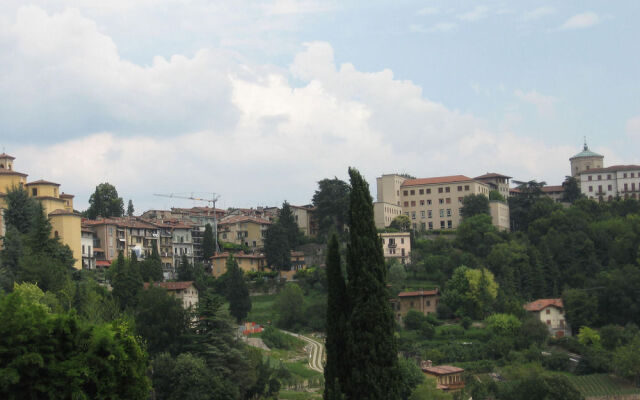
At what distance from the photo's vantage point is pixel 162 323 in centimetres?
5400

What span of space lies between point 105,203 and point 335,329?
8258 cm

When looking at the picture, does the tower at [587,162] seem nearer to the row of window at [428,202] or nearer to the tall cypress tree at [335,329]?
the row of window at [428,202]

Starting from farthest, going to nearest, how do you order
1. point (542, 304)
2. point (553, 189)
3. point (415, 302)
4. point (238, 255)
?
point (553, 189)
point (238, 255)
point (415, 302)
point (542, 304)

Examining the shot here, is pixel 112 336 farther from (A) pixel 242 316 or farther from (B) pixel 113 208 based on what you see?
(B) pixel 113 208

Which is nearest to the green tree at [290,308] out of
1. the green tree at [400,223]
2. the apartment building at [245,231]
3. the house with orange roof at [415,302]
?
the house with orange roof at [415,302]

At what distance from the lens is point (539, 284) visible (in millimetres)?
83438

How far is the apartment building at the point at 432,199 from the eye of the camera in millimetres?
105125

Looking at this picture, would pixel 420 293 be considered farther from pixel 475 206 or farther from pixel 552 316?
pixel 475 206

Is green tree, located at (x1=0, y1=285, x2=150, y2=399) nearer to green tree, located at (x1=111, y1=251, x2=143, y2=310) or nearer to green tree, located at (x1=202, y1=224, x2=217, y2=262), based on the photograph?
green tree, located at (x1=111, y1=251, x2=143, y2=310)

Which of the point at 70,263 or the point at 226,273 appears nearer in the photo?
the point at 70,263

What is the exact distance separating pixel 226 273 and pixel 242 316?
41.9 feet

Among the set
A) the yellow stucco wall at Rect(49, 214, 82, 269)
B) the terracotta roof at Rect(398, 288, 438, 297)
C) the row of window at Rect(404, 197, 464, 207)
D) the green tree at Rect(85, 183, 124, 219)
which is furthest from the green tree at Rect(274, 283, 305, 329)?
the green tree at Rect(85, 183, 124, 219)

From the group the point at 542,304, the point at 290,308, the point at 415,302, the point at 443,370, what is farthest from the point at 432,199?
the point at 443,370

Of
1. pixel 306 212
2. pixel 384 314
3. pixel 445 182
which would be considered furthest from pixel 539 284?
pixel 384 314
